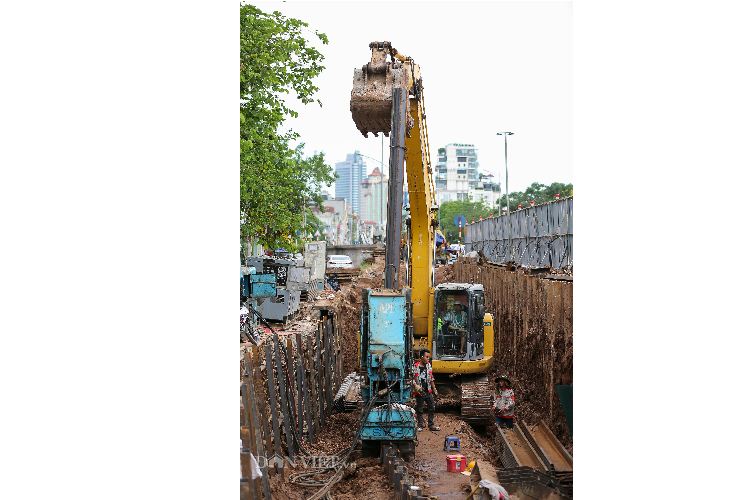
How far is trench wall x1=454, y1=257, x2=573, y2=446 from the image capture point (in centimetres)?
1132

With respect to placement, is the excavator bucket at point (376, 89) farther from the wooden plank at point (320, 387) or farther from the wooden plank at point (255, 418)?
the wooden plank at point (255, 418)

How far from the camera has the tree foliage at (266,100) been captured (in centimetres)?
962

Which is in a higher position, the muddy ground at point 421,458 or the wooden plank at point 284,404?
the wooden plank at point 284,404

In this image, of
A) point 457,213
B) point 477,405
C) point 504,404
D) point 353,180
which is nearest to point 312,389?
point 504,404

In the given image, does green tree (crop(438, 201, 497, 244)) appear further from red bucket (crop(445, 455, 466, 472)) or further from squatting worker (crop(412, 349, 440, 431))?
red bucket (crop(445, 455, 466, 472))

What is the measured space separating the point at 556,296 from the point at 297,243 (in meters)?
6.49

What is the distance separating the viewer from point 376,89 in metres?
9.43

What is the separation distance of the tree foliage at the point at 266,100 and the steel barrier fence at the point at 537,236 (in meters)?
10.6

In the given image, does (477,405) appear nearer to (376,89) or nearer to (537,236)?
(376,89)

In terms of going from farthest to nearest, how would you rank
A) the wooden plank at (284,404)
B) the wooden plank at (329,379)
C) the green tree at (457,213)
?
the green tree at (457,213) → the wooden plank at (329,379) → the wooden plank at (284,404)

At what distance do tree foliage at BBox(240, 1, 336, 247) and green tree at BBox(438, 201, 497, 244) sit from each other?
50.3 metres

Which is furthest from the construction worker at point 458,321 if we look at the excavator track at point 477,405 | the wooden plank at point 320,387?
the wooden plank at point 320,387

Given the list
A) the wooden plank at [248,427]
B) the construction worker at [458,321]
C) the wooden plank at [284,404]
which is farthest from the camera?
the construction worker at [458,321]

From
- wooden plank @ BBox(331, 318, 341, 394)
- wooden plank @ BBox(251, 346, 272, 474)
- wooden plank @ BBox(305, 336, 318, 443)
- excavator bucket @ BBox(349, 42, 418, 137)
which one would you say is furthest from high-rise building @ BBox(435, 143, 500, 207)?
wooden plank @ BBox(251, 346, 272, 474)
